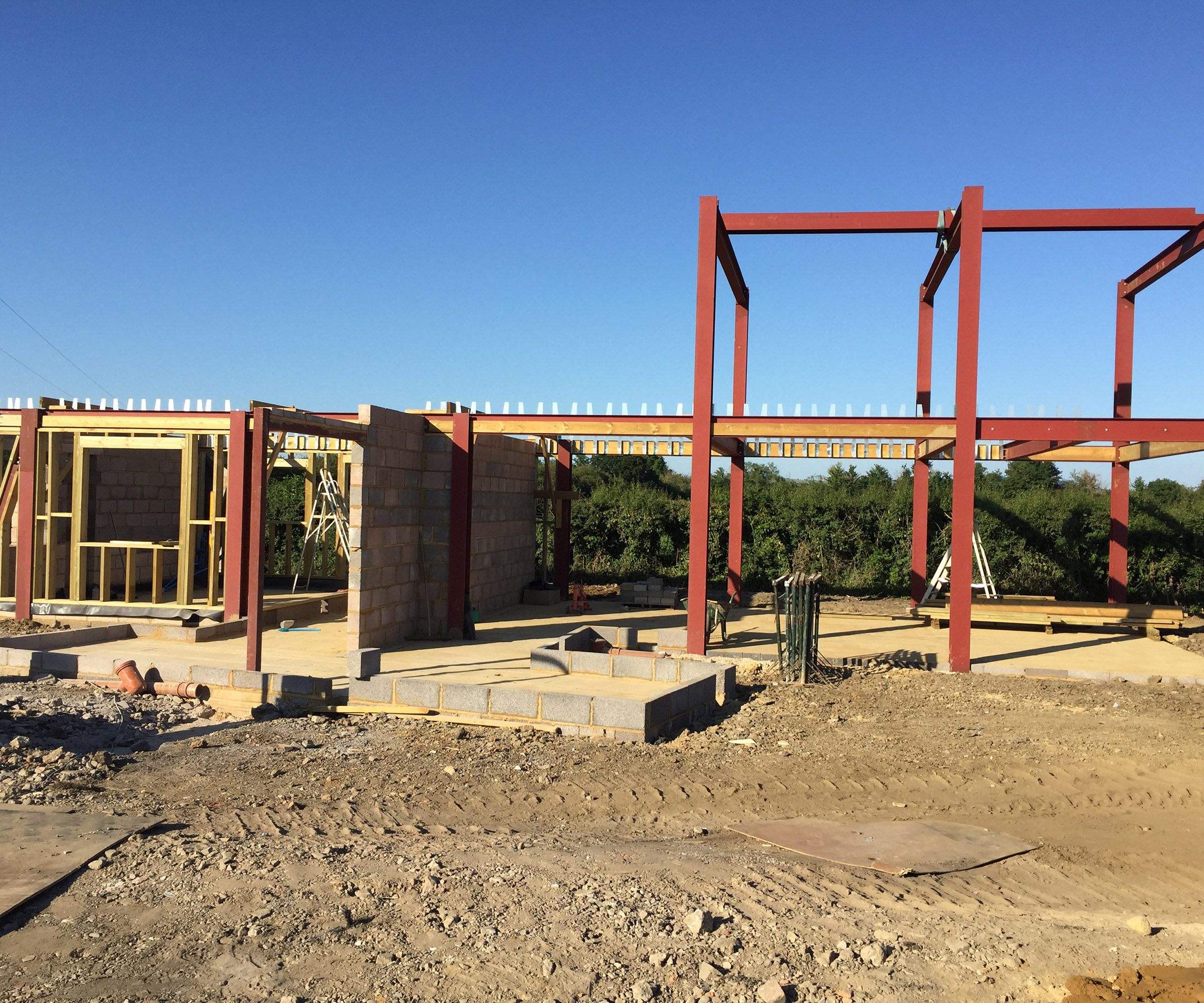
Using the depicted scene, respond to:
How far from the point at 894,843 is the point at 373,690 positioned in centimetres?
539

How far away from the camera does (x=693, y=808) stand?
6949mm

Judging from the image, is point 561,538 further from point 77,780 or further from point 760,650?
point 77,780

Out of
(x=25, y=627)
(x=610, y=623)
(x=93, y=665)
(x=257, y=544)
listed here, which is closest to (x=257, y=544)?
(x=257, y=544)

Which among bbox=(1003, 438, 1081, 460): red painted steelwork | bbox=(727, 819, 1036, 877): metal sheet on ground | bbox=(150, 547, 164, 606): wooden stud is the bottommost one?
bbox=(727, 819, 1036, 877): metal sheet on ground

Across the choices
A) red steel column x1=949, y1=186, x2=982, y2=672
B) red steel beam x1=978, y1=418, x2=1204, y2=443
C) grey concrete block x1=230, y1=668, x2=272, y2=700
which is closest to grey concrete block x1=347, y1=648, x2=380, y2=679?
grey concrete block x1=230, y1=668, x2=272, y2=700

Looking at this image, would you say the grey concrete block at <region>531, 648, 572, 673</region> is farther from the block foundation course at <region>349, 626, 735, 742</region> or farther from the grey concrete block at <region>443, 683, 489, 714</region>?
the grey concrete block at <region>443, 683, 489, 714</region>

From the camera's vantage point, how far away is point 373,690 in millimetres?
9375

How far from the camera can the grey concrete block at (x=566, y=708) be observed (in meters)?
8.65

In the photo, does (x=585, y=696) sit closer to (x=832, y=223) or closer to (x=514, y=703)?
(x=514, y=703)

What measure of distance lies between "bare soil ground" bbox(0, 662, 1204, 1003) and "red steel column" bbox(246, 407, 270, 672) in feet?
3.01

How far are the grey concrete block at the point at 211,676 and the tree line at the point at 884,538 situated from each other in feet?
32.1

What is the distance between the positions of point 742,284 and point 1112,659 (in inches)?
314

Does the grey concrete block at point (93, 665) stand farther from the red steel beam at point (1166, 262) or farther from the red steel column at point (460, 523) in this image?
the red steel beam at point (1166, 262)

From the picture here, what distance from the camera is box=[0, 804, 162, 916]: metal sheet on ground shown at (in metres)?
4.88
